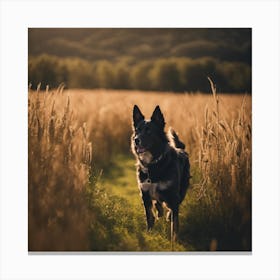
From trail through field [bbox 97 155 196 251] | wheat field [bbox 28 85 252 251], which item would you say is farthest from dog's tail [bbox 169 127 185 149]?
trail through field [bbox 97 155 196 251]

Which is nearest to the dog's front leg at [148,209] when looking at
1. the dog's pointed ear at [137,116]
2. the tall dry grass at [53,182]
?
the tall dry grass at [53,182]

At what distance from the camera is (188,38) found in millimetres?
5430

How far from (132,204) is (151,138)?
2.78 ft

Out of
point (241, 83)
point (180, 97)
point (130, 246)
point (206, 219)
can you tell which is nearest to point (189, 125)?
point (180, 97)

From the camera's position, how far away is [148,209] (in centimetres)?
522

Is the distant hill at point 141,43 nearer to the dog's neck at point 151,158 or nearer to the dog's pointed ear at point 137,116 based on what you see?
the dog's pointed ear at point 137,116

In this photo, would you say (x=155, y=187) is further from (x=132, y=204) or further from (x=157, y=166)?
(x=132, y=204)

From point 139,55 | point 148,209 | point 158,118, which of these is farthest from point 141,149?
point 139,55

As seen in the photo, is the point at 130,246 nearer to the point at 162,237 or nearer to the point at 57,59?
the point at 162,237

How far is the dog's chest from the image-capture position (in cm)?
501

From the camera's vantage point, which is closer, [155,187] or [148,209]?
[155,187]

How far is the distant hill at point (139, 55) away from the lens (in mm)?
5402

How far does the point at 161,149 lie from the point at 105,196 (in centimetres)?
88

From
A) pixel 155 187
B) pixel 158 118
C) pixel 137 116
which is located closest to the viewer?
pixel 155 187
